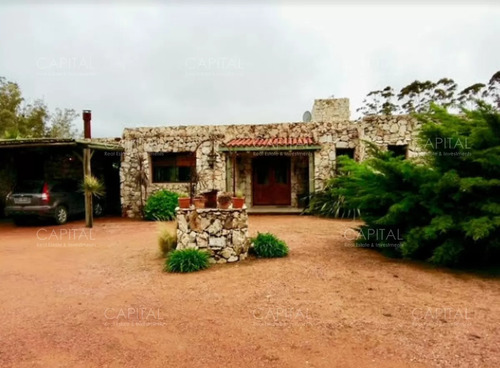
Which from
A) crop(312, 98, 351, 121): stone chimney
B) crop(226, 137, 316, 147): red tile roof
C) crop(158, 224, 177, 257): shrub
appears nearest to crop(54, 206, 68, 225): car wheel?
crop(226, 137, 316, 147): red tile roof

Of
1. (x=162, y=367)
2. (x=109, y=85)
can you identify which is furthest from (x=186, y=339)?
(x=109, y=85)

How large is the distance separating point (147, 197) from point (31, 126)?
15.1 metres

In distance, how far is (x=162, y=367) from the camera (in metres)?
2.58

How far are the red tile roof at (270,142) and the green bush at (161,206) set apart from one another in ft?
9.37

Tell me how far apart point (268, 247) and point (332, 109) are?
1035 cm

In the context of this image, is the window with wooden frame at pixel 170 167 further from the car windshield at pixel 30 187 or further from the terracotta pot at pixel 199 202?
the terracotta pot at pixel 199 202

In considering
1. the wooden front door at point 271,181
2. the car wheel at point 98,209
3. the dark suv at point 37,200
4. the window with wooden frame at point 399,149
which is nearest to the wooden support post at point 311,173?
the wooden front door at point 271,181

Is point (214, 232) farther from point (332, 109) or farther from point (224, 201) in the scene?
point (332, 109)

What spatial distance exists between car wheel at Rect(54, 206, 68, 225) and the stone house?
238 cm

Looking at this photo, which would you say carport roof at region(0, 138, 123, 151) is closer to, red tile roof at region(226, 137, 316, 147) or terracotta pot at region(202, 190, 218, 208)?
red tile roof at region(226, 137, 316, 147)

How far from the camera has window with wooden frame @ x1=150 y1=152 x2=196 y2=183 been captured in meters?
12.8

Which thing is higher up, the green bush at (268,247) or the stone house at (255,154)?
the stone house at (255,154)

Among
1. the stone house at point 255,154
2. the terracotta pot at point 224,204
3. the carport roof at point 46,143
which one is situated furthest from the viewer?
the stone house at point 255,154

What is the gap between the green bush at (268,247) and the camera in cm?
591
